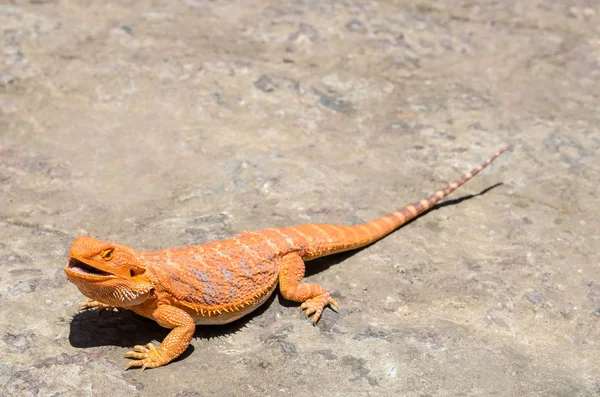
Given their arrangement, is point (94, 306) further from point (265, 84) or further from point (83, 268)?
point (265, 84)

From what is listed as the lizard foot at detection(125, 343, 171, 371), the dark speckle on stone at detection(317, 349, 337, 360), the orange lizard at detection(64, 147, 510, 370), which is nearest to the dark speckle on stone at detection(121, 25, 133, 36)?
the orange lizard at detection(64, 147, 510, 370)

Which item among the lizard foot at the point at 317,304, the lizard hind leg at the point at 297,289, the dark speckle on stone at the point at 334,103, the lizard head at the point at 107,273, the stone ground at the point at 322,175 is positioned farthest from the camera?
the dark speckle on stone at the point at 334,103

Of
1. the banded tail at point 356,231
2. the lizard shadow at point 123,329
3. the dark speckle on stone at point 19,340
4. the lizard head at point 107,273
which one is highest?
the lizard head at point 107,273

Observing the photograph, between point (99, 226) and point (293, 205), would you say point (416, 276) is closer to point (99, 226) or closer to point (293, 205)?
point (293, 205)

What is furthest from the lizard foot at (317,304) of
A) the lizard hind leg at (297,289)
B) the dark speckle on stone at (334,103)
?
the dark speckle on stone at (334,103)

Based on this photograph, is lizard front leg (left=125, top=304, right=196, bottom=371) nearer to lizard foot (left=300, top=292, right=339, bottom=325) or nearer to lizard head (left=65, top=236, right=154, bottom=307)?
lizard head (left=65, top=236, right=154, bottom=307)

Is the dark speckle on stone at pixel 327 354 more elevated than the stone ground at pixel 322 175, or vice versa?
the stone ground at pixel 322 175

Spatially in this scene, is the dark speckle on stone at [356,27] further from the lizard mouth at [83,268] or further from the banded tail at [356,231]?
the lizard mouth at [83,268]
